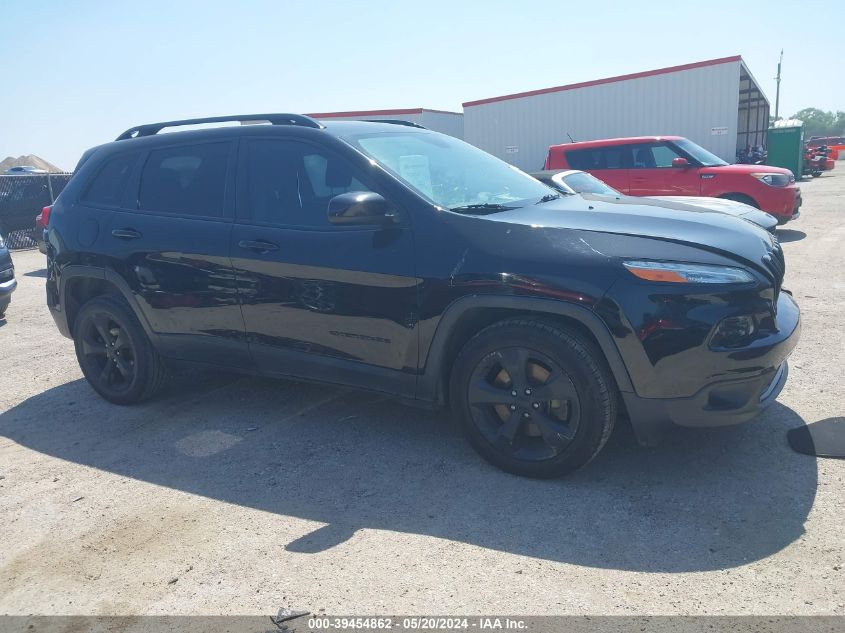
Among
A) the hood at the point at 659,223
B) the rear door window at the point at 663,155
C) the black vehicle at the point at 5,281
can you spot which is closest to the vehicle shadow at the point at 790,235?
the rear door window at the point at 663,155

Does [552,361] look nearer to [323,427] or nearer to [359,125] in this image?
[323,427]

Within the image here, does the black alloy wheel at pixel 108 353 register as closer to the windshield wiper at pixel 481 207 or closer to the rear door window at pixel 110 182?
the rear door window at pixel 110 182

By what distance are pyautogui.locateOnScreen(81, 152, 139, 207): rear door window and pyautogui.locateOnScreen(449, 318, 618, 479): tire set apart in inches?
109

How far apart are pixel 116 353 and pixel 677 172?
10.1 m

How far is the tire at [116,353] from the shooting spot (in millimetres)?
4809

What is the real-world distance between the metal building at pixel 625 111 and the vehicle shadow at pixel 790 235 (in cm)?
907

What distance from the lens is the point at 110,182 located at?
4914mm

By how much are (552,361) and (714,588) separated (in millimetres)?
1153

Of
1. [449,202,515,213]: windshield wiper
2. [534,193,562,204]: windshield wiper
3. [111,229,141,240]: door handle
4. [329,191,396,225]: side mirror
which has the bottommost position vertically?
[111,229,141,240]: door handle

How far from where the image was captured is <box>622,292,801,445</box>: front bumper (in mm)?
3146

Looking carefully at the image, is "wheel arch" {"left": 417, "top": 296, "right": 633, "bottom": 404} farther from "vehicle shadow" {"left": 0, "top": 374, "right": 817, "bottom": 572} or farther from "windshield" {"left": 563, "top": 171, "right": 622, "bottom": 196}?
"windshield" {"left": 563, "top": 171, "right": 622, "bottom": 196}

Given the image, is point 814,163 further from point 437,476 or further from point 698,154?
point 437,476

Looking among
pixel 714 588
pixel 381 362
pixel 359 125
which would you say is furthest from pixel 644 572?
pixel 359 125

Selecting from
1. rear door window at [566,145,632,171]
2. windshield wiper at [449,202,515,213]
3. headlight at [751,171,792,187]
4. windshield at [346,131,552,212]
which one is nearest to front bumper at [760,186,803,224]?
headlight at [751,171,792,187]
